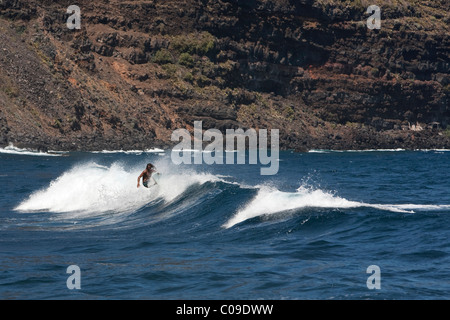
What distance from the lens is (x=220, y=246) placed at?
51.8 ft

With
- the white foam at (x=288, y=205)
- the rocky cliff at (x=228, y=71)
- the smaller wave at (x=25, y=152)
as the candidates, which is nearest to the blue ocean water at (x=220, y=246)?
the white foam at (x=288, y=205)

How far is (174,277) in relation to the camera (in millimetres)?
12672

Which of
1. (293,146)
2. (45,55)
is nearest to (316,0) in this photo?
(293,146)

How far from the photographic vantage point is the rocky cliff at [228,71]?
318 ft

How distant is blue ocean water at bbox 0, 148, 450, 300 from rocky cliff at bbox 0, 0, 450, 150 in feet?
218

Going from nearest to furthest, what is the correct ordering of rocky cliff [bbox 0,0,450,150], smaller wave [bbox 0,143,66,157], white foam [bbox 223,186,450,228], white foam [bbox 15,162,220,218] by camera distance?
white foam [bbox 223,186,450,228], white foam [bbox 15,162,220,218], smaller wave [bbox 0,143,66,157], rocky cliff [bbox 0,0,450,150]

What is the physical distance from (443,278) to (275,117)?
101746mm

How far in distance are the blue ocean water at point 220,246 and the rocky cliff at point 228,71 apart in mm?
66443

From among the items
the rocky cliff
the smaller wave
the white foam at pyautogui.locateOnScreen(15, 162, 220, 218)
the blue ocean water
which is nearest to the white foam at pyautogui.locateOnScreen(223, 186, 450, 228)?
the blue ocean water

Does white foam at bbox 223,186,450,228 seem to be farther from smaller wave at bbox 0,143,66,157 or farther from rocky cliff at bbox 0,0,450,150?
rocky cliff at bbox 0,0,450,150

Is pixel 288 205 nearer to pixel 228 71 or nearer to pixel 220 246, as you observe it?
pixel 220 246

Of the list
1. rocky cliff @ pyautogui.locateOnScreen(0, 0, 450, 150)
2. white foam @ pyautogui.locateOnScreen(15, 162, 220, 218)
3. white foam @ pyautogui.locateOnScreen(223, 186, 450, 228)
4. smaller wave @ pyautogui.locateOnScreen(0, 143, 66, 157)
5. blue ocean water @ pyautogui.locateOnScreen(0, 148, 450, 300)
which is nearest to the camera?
blue ocean water @ pyautogui.locateOnScreen(0, 148, 450, 300)

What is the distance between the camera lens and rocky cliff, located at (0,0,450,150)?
318 ft
